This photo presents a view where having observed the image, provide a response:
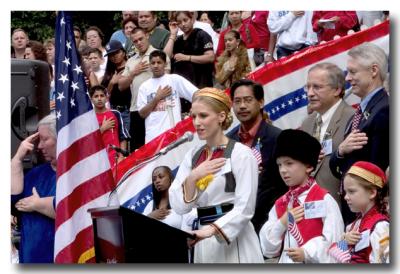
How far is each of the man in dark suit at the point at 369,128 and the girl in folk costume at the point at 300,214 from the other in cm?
15

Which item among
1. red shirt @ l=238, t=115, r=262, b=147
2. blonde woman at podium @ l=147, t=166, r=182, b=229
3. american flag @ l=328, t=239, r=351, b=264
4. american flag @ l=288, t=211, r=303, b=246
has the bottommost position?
american flag @ l=328, t=239, r=351, b=264

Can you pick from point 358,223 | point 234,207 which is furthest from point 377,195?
point 234,207

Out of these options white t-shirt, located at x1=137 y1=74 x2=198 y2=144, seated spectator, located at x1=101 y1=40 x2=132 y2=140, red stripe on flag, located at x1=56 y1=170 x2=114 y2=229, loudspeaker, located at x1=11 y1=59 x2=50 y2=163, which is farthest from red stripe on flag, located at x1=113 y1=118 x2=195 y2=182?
loudspeaker, located at x1=11 y1=59 x2=50 y2=163

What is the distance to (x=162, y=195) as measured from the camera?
27.6 feet

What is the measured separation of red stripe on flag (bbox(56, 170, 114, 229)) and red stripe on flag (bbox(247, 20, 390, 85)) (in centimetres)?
106

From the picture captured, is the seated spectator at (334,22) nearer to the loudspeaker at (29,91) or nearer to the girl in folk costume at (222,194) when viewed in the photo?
the girl in folk costume at (222,194)

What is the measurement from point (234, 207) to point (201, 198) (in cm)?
18

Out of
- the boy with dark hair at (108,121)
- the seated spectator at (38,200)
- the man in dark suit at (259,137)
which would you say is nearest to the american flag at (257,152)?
the man in dark suit at (259,137)

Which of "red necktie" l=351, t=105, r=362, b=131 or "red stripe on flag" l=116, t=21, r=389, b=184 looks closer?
"red necktie" l=351, t=105, r=362, b=131

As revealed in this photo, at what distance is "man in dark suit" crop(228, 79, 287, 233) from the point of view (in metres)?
7.98

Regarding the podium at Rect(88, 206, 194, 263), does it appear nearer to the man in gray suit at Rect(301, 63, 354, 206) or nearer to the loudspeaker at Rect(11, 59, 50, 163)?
the loudspeaker at Rect(11, 59, 50, 163)

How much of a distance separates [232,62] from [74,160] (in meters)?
1.32

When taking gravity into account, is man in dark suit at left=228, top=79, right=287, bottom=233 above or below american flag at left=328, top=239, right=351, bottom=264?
above

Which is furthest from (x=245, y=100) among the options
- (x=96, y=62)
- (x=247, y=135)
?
(x=96, y=62)
